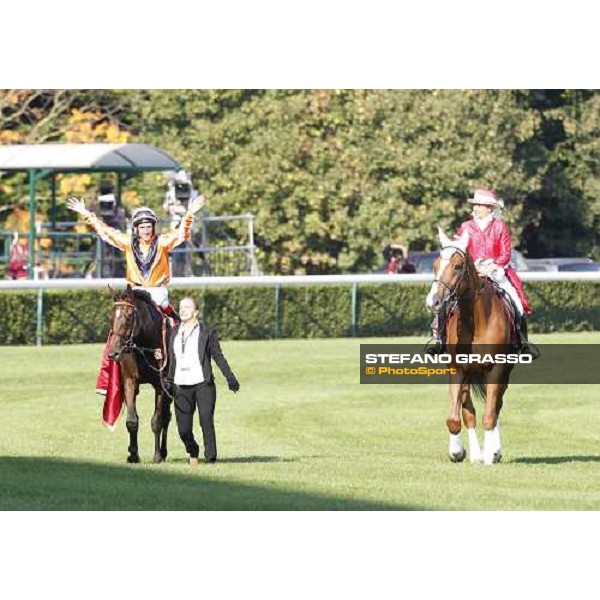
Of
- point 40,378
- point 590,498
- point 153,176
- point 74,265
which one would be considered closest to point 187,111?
point 153,176

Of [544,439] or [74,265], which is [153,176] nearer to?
[74,265]

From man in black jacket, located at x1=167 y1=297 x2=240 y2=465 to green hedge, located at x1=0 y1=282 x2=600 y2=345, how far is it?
1866cm

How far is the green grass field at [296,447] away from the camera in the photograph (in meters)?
14.2

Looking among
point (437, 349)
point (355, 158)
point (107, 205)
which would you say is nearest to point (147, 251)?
point (437, 349)

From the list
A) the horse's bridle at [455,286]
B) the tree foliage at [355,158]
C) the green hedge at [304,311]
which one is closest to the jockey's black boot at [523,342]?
the horse's bridle at [455,286]

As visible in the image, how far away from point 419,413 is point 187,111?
22.9 m

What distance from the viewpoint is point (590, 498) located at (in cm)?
1442

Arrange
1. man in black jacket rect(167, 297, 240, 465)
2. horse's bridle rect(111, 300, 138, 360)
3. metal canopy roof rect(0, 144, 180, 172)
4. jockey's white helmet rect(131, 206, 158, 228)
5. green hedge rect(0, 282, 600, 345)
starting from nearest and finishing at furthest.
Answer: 1. horse's bridle rect(111, 300, 138, 360)
2. man in black jacket rect(167, 297, 240, 465)
3. jockey's white helmet rect(131, 206, 158, 228)
4. green hedge rect(0, 282, 600, 345)
5. metal canopy roof rect(0, 144, 180, 172)

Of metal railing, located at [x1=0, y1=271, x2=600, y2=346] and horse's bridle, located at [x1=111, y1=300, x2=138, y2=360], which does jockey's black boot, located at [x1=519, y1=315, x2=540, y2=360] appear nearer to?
horse's bridle, located at [x1=111, y1=300, x2=138, y2=360]

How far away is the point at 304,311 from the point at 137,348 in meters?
20.7

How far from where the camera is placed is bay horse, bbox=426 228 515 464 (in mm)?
16453

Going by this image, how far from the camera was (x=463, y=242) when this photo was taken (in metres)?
16.0

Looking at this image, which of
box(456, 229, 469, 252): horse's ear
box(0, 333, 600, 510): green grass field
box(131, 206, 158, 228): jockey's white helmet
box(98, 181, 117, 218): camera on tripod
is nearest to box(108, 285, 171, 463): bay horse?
box(0, 333, 600, 510): green grass field

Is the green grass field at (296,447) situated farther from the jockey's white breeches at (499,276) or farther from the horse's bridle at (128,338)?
the jockey's white breeches at (499,276)
